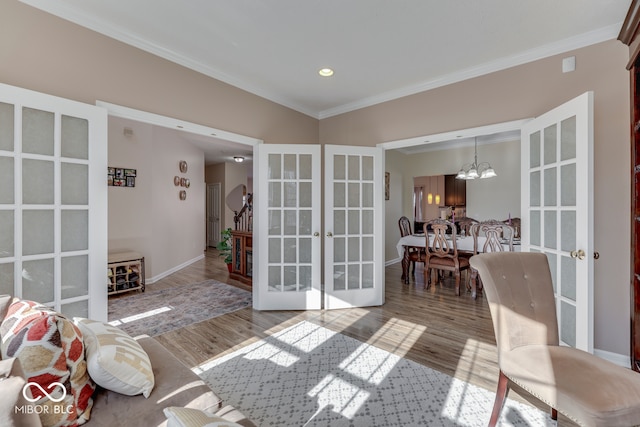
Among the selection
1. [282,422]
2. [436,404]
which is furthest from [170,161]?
[436,404]

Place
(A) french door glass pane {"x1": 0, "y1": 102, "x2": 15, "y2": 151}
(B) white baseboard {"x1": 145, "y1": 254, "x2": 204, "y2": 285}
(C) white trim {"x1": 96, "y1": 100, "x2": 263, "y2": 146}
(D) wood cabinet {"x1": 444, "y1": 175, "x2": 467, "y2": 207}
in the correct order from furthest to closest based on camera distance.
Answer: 1. (D) wood cabinet {"x1": 444, "y1": 175, "x2": 467, "y2": 207}
2. (B) white baseboard {"x1": 145, "y1": 254, "x2": 204, "y2": 285}
3. (C) white trim {"x1": 96, "y1": 100, "x2": 263, "y2": 146}
4. (A) french door glass pane {"x1": 0, "y1": 102, "x2": 15, "y2": 151}

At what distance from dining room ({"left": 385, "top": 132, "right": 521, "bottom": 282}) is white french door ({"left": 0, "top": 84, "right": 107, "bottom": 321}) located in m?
5.12

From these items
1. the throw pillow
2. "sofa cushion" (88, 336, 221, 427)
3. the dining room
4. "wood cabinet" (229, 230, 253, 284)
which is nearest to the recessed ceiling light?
"wood cabinet" (229, 230, 253, 284)

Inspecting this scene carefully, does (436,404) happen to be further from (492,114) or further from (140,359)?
(492,114)

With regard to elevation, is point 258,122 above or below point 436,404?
above

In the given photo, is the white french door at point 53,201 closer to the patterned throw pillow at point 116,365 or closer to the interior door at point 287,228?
the patterned throw pillow at point 116,365

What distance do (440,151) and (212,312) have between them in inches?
238

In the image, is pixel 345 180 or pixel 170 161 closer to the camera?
pixel 345 180

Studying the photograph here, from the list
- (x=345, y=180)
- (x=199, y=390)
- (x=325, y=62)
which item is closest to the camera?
(x=199, y=390)

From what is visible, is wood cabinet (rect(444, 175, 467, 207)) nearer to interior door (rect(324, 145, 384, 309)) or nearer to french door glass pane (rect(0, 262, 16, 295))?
interior door (rect(324, 145, 384, 309))

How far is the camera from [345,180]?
3.74m

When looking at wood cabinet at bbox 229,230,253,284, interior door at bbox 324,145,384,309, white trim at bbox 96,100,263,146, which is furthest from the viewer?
wood cabinet at bbox 229,230,253,284

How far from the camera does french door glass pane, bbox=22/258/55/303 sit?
196 cm

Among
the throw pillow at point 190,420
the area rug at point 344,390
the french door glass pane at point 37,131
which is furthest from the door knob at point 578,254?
the french door glass pane at point 37,131
